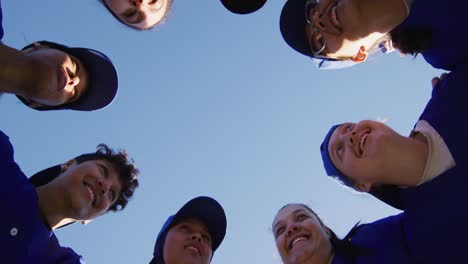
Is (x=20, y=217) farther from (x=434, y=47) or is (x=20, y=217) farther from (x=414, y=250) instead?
(x=434, y=47)

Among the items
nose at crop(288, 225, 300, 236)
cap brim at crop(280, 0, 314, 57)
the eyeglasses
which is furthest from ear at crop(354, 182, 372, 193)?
cap brim at crop(280, 0, 314, 57)

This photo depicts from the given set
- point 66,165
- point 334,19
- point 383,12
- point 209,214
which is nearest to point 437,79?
point 383,12

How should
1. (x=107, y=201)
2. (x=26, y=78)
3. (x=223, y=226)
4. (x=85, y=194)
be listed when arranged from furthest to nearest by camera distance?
(x=223, y=226) < (x=107, y=201) < (x=85, y=194) < (x=26, y=78)

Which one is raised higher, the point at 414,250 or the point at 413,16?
the point at 413,16

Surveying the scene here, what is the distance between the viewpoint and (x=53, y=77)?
3662mm

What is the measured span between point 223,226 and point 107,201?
4.37 feet

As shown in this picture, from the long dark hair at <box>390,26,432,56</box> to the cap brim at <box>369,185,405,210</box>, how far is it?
1.19m

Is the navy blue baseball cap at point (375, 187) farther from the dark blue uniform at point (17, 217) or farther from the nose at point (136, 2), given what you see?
the dark blue uniform at point (17, 217)

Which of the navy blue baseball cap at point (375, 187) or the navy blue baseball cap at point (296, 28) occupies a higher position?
the navy blue baseball cap at point (296, 28)

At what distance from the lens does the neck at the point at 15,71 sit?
11.2ft

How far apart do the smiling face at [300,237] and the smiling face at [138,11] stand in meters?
2.48

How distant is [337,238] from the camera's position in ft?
14.3

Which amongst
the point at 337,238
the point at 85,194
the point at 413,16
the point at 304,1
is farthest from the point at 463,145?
the point at 85,194

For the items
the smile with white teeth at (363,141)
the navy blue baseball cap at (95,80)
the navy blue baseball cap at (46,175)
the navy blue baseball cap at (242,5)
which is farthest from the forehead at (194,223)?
the navy blue baseball cap at (242,5)
